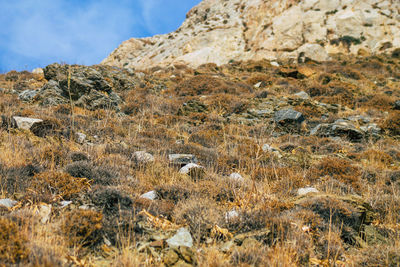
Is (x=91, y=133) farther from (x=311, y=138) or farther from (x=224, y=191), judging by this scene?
(x=311, y=138)

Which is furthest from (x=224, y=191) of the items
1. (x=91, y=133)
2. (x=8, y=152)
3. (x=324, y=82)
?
(x=324, y=82)

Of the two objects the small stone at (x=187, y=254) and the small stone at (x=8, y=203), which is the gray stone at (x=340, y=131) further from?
the small stone at (x=8, y=203)

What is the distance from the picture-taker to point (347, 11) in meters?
29.4

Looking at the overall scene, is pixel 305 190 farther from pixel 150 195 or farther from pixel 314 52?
pixel 314 52

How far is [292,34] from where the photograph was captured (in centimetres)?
2858

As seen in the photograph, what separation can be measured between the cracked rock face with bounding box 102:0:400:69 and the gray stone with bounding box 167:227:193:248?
25603mm

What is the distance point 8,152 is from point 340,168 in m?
6.30

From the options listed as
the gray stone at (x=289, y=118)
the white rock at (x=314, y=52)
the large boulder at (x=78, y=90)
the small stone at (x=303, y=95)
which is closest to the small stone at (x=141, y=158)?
the large boulder at (x=78, y=90)

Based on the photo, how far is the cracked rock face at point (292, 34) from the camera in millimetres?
27266

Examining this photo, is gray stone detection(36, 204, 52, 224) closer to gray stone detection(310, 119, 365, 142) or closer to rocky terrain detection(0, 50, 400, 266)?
rocky terrain detection(0, 50, 400, 266)

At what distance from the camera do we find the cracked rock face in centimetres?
2727

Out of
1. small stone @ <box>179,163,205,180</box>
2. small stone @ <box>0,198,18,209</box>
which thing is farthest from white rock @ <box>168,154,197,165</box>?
small stone @ <box>0,198,18,209</box>

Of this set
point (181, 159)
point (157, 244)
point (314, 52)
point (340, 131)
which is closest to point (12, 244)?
point (157, 244)

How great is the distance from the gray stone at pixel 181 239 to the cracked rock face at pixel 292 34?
25603mm
